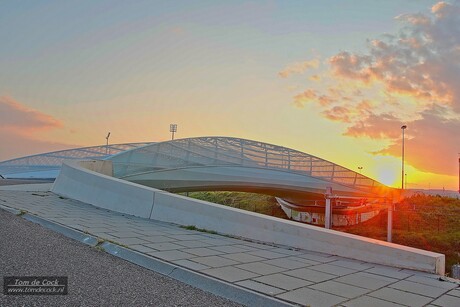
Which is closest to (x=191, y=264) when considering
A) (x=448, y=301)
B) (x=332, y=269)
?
(x=332, y=269)

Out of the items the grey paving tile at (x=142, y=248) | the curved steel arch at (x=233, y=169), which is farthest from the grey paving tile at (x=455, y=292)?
the curved steel arch at (x=233, y=169)

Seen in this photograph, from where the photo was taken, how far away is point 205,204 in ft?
28.9

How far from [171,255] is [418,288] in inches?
133

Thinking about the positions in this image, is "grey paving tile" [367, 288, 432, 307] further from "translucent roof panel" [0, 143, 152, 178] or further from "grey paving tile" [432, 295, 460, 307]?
"translucent roof panel" [0, 143, 152, 178]

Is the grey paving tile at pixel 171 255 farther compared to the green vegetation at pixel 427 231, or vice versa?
the green vegetation at pixel 427 231

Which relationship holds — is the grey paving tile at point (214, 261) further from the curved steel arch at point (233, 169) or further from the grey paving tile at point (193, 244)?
the curved steel arch at point (233, 169)

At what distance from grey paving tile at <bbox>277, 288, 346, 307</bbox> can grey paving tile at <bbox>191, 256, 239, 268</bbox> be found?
4.38 feet

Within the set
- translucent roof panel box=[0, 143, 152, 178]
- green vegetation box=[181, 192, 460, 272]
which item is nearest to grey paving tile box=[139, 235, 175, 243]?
green vegetation box=[181, 192, 460, 272]

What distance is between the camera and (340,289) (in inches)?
186

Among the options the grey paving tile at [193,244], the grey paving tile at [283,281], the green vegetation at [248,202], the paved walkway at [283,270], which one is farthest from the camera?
the green vegetation at [248,202]

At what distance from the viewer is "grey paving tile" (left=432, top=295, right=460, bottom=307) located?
4379 mm

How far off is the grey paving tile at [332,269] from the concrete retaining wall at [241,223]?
0.87 m

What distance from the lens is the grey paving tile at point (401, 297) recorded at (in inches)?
171

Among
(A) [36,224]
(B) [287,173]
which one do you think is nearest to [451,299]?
(A) [36,224]
